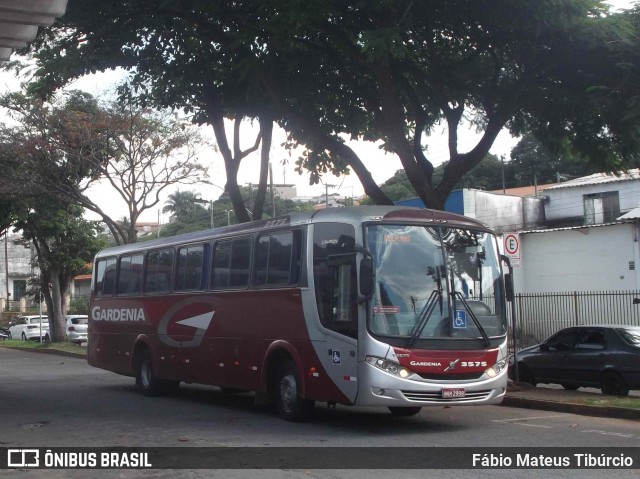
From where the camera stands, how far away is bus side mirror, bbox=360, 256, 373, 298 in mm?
11367

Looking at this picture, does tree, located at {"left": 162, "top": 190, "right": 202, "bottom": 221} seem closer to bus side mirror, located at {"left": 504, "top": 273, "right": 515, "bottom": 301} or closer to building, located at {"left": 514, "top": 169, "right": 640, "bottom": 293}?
building, located at {"left": 514, "top": 169, "right": 640, "bottom": 293}

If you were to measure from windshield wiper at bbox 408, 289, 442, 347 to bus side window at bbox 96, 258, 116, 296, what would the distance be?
10.3m

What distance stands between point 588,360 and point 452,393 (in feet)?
21.9

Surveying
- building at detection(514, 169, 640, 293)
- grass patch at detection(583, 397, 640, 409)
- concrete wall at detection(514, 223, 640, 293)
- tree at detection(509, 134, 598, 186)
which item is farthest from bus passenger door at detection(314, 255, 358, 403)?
tree at detection(509, 134, 598, 186)

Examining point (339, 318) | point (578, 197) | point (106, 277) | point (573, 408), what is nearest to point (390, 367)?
point (339, 318)

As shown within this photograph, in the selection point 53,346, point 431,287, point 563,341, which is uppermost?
point 431,287

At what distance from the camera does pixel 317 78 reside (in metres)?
18.0

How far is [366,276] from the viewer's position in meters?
11.4

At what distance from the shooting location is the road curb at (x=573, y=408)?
13.1 meters

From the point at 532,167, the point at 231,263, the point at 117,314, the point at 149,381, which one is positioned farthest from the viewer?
the point at 532,167

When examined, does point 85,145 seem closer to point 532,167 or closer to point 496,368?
point 496,368

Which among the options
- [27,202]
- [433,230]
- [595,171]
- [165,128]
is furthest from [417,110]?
[27,202]

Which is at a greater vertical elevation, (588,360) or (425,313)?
(425,313)

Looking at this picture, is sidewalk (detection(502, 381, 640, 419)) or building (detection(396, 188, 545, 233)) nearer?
sidewalk (detection(502, 381, 640, 419))
